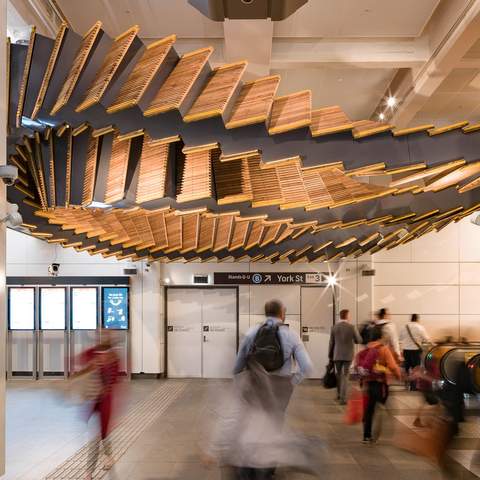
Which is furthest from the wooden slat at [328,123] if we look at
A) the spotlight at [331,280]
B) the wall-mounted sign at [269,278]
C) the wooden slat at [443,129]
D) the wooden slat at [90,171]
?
the spotlight at [331,280]

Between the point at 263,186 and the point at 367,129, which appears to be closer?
the point at 367,129

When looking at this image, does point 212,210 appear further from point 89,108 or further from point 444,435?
point 444,435

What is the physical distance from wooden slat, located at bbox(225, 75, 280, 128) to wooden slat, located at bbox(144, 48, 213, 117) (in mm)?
367

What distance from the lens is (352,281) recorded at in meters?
15.0

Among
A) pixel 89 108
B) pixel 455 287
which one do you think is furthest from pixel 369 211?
pixel 455 287

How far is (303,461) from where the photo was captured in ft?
13.4

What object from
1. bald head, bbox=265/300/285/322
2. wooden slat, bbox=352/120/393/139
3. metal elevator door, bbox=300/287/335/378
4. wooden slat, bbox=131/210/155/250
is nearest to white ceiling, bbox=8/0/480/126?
wooden slat, bbox=131/210/155/250

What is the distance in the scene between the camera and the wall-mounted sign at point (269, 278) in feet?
48.9

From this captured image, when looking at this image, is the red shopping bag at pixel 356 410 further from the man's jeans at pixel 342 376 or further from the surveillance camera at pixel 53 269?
the surveillance camera at pixel 53 269

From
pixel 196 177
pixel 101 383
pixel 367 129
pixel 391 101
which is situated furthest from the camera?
pixel 391 101

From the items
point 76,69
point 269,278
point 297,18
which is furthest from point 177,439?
point 269,278

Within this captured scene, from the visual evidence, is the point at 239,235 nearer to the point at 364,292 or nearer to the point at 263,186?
the point at 263,186

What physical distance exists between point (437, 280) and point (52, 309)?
32.6 ft

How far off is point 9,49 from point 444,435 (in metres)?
5.08
